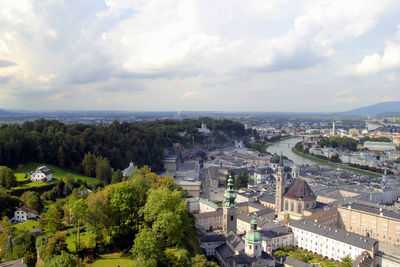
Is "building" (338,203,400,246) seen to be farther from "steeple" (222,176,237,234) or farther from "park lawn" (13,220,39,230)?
"park lawn" (13,220,39,230)

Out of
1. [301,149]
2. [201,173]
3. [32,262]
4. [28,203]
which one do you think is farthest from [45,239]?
[301,149]

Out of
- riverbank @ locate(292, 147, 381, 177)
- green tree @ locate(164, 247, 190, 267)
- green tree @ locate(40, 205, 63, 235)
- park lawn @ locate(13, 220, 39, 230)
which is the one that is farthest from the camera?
riverbank @ locate(292, 147, 381, 177)

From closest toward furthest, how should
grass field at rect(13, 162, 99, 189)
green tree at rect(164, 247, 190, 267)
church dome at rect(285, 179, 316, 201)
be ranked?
1. green tree at rect(164, 247, 190, 267)
2. church dome at rect(285, 179, 316, 201)
3. grass field at rect(13, 162, 99, 189)

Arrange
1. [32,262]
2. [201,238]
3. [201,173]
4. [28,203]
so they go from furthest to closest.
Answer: [201,173] → [28,203] → [201,238] → [32,262]

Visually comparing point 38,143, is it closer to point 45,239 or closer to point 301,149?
point 45,239

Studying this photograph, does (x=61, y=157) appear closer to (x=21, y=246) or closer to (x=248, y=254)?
(x=21, y=246)

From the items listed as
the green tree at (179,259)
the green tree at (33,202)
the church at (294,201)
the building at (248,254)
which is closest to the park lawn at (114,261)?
the green tree at (179,259)

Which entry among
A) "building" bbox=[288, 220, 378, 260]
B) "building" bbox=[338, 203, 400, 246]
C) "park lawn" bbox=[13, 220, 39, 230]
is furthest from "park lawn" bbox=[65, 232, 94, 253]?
"building" bbox=[338, 203, 400, 246]
